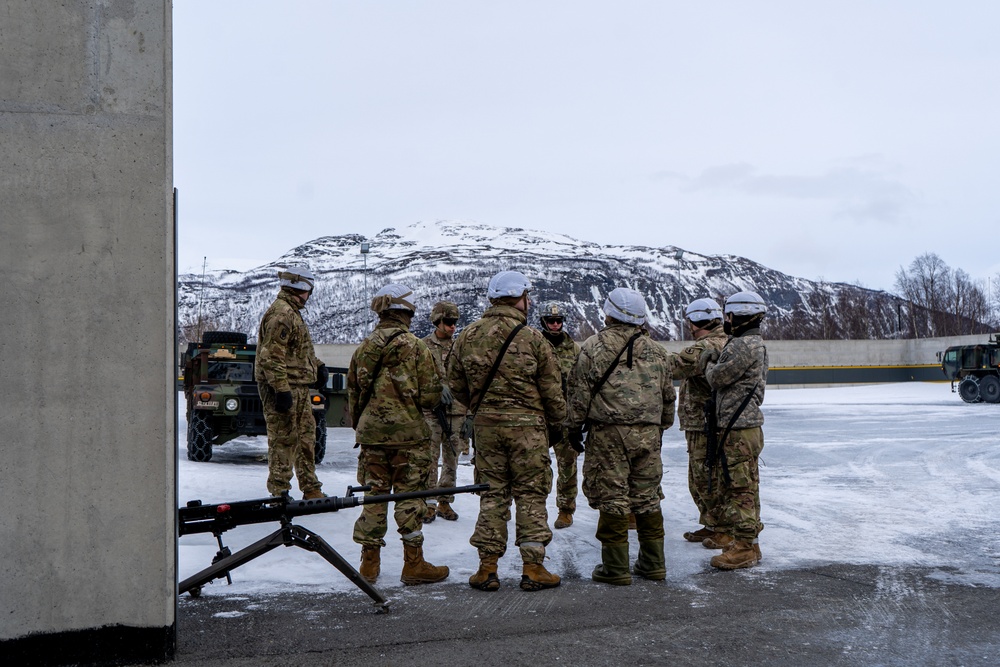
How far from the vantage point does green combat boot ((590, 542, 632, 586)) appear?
215 inches

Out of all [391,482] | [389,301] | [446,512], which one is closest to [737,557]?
[391,482]

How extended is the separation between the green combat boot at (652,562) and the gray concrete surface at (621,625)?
0.12 metres

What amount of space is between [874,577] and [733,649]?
1.94 metres

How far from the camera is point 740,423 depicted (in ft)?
20.1

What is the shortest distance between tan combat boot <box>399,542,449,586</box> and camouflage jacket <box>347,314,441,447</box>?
655mm

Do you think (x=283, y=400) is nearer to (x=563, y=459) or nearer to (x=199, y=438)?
(x=563, y=459)

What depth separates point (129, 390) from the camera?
12.7 feet

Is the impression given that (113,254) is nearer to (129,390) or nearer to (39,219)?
(39,219)

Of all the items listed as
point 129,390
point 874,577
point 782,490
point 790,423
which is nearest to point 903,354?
point 790,423

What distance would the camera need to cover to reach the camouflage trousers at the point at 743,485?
598cm

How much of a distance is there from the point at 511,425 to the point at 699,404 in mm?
2059

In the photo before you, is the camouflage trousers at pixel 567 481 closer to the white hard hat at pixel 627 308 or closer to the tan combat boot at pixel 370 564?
the white hard hat at pixel 627 308

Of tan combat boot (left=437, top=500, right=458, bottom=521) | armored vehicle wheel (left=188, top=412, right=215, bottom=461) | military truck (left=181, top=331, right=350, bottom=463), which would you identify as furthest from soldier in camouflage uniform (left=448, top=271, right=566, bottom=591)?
armored vehicle wheel (left=188, top=412, right=215, bottom=461)

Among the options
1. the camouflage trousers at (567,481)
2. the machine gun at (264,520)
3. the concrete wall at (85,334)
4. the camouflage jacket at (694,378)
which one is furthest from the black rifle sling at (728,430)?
the concrete wall at (85,334)
